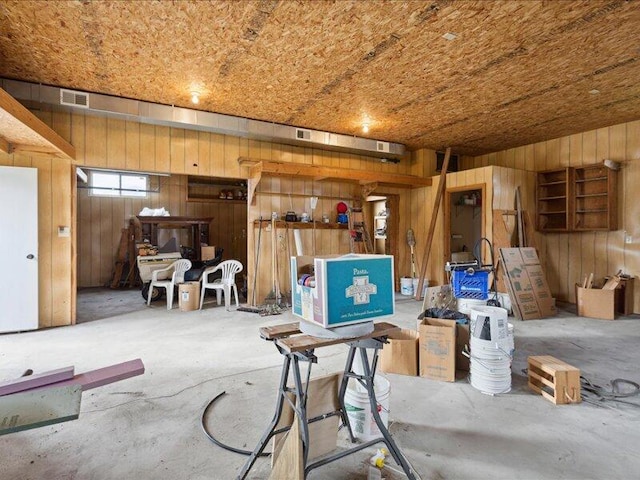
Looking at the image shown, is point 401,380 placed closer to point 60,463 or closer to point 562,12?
point 60,463

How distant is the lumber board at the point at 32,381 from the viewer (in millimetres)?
1814

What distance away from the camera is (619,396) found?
246 cm

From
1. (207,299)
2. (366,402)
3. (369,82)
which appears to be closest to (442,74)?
(369,82)

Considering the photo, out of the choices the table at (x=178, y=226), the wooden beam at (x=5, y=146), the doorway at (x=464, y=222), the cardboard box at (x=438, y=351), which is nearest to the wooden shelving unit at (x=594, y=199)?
the doorway at (x=464, y=222)

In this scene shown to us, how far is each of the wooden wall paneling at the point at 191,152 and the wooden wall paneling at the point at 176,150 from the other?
5 centimetres

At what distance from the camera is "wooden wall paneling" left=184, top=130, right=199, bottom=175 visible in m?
5.11

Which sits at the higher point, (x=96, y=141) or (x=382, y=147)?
(x=382, y=147)

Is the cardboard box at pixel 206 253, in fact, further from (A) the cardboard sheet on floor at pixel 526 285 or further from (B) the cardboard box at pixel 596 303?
(B) the cardboard box at pixel 596 303

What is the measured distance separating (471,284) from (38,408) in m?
3.97

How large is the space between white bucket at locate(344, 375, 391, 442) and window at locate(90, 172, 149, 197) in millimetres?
8576

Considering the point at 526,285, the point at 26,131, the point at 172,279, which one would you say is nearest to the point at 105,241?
the point at 172,279

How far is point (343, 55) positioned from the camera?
3.27 metres

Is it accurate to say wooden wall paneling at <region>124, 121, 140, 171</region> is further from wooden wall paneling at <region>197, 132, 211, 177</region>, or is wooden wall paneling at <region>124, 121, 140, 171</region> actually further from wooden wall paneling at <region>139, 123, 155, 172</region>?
wooden wall paneling at <region>197, 132, 211, 177</region>

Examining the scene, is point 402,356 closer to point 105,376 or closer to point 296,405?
point 296,405
